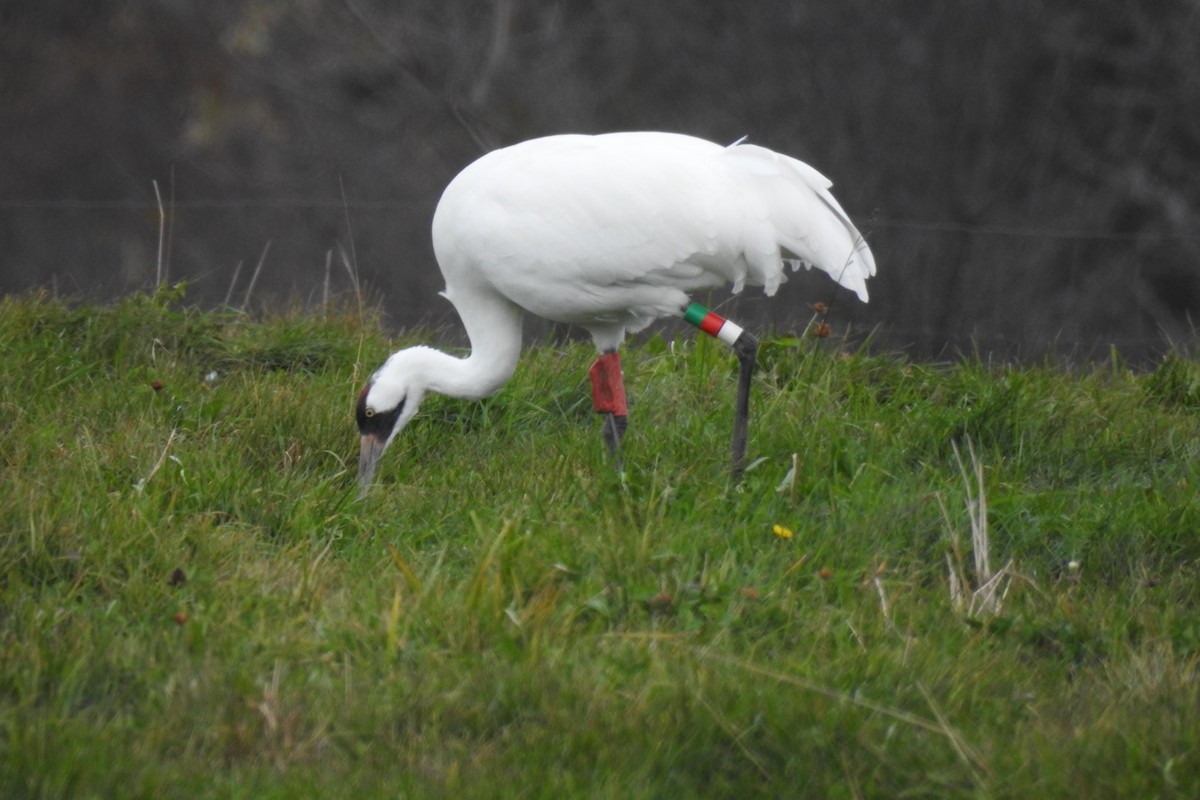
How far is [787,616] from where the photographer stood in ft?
14.2

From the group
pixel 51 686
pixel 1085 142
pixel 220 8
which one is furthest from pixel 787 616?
pixel 220 8

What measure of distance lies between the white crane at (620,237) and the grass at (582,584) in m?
0.26

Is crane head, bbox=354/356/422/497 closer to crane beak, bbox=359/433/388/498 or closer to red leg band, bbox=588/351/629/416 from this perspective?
crane beak, bbox=359/433/388/498

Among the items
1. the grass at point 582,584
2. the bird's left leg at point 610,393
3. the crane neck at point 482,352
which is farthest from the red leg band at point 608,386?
the crane neck at point 482,352

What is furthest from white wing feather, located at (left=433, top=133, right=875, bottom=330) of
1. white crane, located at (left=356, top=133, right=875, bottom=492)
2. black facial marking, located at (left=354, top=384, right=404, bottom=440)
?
black facial marking, located at (left=354, top=384, right=404, bottom=440)

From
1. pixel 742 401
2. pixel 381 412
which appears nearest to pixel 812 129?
pixel 742 401

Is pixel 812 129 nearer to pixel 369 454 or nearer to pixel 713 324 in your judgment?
pixel 713 324

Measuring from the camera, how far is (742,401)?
5680 mm

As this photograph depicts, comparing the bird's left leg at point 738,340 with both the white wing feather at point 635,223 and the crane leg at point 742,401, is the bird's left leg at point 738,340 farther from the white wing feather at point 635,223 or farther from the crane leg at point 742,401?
the white wing feather at point 635,223

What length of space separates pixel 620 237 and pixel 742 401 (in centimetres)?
72

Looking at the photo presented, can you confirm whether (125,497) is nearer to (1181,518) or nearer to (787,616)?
(787,616)

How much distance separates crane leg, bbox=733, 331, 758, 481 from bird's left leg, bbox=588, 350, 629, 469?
425mm

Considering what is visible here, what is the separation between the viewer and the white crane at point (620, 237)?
559 centimetres

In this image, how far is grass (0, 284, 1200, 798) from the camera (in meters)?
3.50
